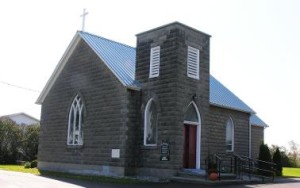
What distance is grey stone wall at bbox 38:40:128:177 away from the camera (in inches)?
923

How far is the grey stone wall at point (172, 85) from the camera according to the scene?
2155 centimetres

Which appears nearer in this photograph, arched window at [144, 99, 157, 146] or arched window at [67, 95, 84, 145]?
arched window at [144, 99, 157, 146]

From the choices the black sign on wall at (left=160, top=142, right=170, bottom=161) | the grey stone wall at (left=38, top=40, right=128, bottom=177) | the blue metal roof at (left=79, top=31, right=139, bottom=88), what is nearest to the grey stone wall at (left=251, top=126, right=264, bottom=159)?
the blue metal roof at (left=79, top=31, right=139, bottom=88)

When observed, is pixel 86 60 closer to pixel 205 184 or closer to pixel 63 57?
pixel 63 57

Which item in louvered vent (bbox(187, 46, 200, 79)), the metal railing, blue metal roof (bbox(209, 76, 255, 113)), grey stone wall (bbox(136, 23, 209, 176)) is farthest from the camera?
blue metal roof (bbox(209, 76, 255, 113))

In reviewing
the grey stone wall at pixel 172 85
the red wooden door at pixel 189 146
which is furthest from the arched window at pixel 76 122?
the red wooden door at pixel 189 146

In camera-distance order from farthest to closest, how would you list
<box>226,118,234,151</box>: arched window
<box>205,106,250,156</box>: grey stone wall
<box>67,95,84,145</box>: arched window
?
<box>226,118,234,151</box>: arched window < <box>67,95,84,145</box>: arched window < <box>205,106,250,156</box>: grey stone wall

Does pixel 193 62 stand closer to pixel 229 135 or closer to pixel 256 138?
pixel 229 135

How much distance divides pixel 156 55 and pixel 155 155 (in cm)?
522

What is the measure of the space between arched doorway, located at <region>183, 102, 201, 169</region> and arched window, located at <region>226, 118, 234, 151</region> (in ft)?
18.0

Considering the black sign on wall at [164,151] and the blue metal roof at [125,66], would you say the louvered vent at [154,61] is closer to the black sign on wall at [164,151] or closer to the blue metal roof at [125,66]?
the blue metal roof at [125,66]

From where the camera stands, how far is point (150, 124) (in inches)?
911

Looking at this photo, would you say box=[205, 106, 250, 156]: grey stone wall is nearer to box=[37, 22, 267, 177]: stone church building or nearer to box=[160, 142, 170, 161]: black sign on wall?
→ box=[37, 22, 267, 177]: stone church building

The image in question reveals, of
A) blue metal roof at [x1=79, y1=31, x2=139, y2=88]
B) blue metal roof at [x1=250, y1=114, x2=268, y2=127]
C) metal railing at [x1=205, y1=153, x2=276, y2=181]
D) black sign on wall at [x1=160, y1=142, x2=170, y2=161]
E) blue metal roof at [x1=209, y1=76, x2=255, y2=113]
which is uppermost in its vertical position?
blue metal roof at [x1=79, y1=31, x2=139, y2=88]
